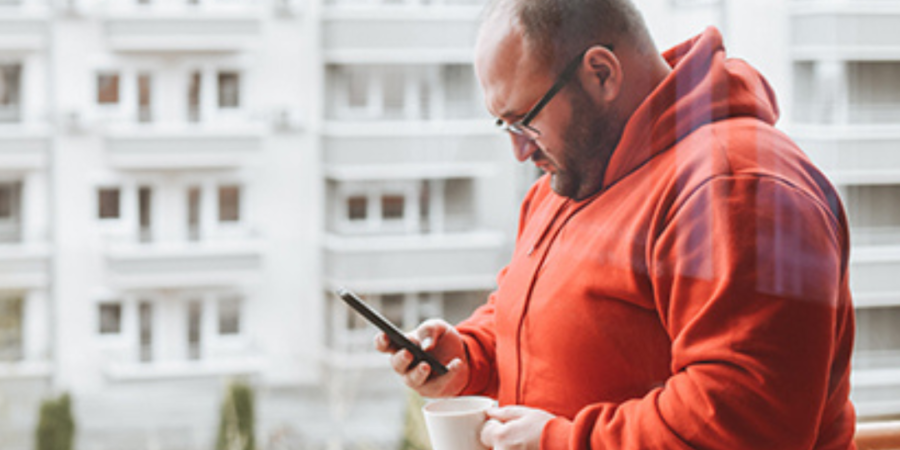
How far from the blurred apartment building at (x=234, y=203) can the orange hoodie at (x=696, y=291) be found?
2.63 m

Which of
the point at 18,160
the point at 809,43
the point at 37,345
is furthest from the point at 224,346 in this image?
the point at 809,43

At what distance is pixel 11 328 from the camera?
13.3ft

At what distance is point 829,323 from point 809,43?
81 centimetres

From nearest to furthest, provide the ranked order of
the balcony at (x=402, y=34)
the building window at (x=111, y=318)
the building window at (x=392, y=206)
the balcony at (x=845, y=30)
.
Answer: the balcony at (x=845, y=30) < the balcony at (x=402, y=34) < the building window at (x=392, y=206) < the building window at (x=111, y=318)

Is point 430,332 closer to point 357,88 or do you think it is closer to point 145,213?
point 357,88

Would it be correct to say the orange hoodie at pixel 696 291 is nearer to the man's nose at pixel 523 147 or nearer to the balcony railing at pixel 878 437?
the man's nose at pixel 523 147

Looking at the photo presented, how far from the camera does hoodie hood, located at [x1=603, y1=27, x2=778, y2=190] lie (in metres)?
0.50

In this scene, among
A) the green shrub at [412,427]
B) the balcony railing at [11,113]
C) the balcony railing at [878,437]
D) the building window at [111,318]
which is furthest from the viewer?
the building window at [111,318]

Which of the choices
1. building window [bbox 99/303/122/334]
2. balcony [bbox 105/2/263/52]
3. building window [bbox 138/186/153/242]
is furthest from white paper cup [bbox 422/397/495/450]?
building window [bbox 99/303/122/334]

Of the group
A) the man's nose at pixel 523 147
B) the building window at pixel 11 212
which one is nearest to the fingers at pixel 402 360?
the man's nose at pixel 523 147

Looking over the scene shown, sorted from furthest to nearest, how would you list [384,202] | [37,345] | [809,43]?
[37,345], [384,202], [809,43]

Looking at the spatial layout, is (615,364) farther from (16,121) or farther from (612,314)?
(16,121)

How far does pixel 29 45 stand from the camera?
3709mm

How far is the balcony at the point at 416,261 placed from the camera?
352cm
